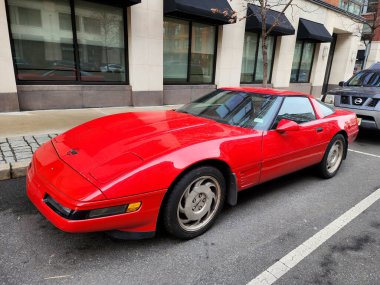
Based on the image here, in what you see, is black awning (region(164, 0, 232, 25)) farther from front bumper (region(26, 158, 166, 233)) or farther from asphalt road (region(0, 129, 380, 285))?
front bumper (region(26, 158, 166, 233))

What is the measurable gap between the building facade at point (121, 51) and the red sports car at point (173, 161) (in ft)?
16.5

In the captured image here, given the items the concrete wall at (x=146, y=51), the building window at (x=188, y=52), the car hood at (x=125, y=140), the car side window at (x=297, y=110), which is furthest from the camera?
the building window at (x=188, y=52)

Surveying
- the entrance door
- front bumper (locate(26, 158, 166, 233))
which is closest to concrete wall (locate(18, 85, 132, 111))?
front bumper (locate(26, 158, 166, 233))

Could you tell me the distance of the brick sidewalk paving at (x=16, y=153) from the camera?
374 cm

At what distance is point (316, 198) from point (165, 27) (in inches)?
305

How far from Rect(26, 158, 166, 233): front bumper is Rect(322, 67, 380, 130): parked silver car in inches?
218

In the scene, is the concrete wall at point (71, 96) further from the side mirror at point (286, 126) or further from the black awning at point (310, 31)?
the black awning at point (310, 31)

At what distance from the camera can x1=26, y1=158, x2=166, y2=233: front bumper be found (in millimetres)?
2039

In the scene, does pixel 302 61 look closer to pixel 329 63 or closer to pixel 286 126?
pixel 329 63

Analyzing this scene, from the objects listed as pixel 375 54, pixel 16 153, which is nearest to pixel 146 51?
pixel 16 153

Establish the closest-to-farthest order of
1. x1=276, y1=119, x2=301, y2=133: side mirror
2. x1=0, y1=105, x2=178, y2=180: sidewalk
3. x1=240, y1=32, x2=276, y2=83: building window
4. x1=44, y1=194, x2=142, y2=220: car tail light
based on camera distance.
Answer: x1=44, y1=194, x2=142, y2=220: car tail light → x1=276, y1=119, x2=301, y2=133: side mirror → x1=0, y1=105, x2=178, y2=180: sidewalk → x1=240, y1=32, x2=276, y2=83: building window

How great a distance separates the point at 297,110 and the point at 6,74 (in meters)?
6.57

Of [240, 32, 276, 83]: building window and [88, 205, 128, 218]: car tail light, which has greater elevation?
[240, 32, 276, 83]: building window

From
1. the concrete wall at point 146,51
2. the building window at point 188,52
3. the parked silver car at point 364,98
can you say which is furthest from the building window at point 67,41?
the parked silver car at point 364,98
